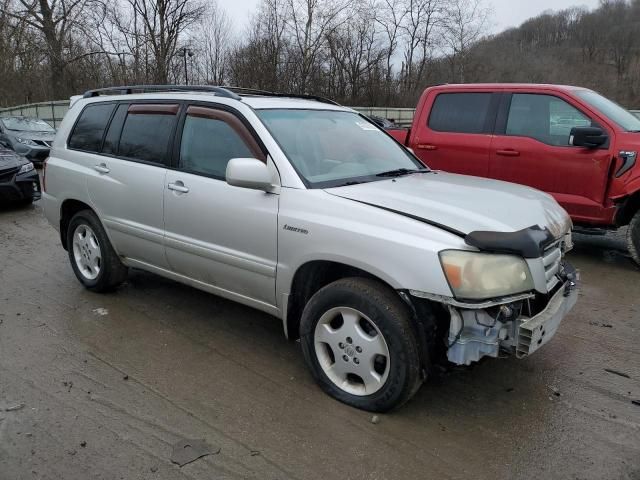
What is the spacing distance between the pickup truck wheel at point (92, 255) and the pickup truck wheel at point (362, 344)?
2.34 meters

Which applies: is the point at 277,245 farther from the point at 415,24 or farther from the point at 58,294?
the point at 415,24

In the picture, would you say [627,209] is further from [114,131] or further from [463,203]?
[114,131]

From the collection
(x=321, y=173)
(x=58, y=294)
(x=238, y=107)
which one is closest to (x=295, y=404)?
(x=321, y=173)

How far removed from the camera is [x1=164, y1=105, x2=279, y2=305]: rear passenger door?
11.3ft

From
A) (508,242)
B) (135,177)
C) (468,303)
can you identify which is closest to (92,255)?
(135,177)

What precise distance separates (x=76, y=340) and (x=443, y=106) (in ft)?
16.6

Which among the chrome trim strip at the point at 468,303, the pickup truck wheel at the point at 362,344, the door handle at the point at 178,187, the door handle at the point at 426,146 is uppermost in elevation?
the door handle at the point at 426,146

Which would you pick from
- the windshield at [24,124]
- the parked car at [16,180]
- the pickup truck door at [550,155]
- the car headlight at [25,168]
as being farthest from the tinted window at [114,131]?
the windshield at [24,124]

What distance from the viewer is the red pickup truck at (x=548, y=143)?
18.9 ft

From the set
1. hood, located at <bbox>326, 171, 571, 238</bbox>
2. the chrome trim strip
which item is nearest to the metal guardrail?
hood, located at <bbox>326, 171, 571, 238</bbox>

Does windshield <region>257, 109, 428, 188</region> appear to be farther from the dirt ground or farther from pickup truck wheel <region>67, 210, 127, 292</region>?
pickup truck wheel <region>67, 210, 127, 292</region>

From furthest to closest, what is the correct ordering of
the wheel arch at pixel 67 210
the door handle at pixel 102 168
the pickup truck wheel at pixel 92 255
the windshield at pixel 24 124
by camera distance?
the windshield at pixel 24 124 < the wheel arch at pixel 67 210 < the pickup truck wheel at pixel 92 255 < the door handle at pixel 102 168

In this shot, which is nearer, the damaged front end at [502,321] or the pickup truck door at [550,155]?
the damaged front end at [502,321]

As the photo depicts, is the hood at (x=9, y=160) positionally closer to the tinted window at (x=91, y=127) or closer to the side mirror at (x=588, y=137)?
the tinted window at (x=91, y=127)
